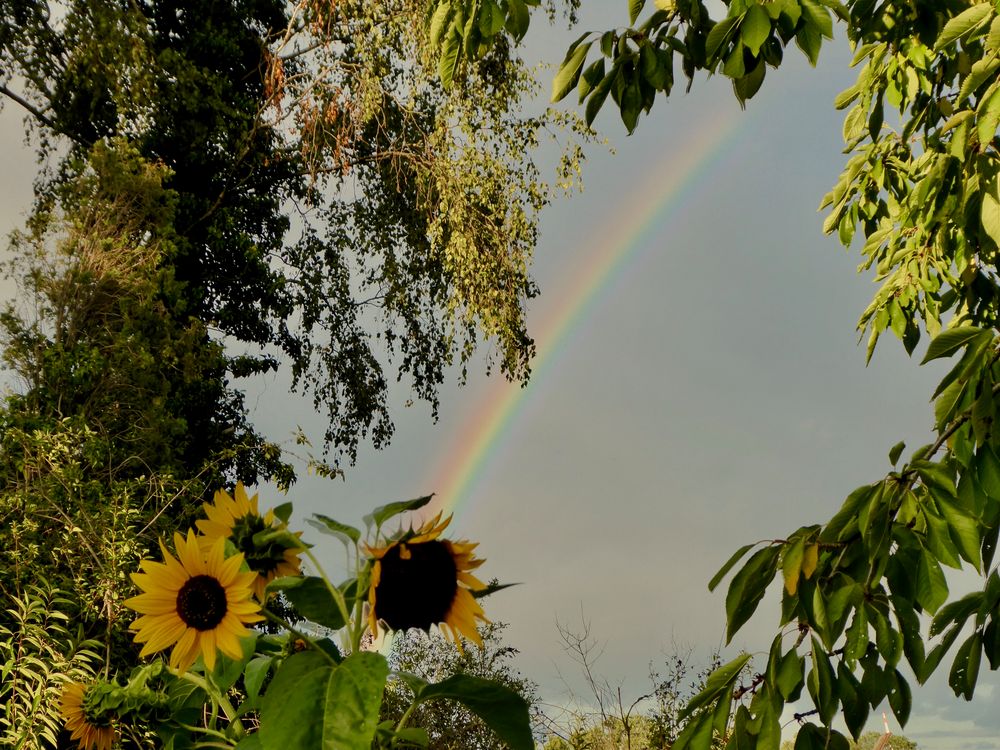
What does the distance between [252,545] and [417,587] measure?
0.24 meters

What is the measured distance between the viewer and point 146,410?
23.1 ft

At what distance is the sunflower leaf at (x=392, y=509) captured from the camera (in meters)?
0.79

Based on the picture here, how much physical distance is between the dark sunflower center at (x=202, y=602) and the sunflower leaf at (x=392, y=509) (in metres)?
0.20

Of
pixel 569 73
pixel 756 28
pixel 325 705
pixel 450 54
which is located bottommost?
pixel 325 705

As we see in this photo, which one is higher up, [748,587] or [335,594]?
[748,587]

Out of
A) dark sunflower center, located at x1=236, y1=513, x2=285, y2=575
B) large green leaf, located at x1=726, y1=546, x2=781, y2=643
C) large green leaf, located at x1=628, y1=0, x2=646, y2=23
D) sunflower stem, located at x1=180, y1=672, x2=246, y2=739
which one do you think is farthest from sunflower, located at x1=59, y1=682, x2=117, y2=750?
large green leaf, located at x1=628, y1=0, x2=646, y2=23

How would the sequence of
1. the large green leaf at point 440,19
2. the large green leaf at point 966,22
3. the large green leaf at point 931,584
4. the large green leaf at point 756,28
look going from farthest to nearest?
the large green leaf at point 440,19
the large green leaf at point 966,22
the large green leaf at point 756,28
the large green leaf at point 931,584

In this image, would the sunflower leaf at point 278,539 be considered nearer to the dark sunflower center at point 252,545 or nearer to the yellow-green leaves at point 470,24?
the dark sunflower center at point 252,545

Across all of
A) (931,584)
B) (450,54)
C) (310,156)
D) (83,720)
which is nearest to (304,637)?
(83,720)

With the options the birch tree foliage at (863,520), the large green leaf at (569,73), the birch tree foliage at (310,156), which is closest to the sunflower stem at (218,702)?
the birch tree foliage at (863,520)

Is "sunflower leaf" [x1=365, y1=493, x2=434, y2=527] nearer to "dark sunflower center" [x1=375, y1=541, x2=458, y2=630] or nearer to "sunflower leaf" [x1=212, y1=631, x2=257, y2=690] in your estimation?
"dark sunflower center" [x1=375, y1=541, x2=458, y2=630]

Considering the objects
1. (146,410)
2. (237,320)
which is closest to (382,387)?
(237,320)

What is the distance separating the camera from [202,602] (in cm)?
93

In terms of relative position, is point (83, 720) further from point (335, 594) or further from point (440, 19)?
point (440, 19)
